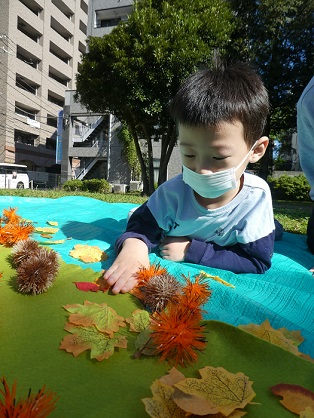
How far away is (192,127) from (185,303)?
36.4 inches

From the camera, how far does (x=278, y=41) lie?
444 inches

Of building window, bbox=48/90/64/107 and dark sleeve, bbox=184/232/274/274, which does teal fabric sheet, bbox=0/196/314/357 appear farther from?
building window, bbox=48/90/64/107

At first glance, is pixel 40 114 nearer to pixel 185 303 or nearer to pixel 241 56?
pixel 241 56

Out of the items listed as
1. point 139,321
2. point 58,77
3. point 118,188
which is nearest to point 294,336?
point 139,321

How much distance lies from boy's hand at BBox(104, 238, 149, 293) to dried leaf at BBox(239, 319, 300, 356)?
1.63ft

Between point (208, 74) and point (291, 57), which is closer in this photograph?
point (208, 74)

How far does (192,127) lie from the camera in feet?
5.19

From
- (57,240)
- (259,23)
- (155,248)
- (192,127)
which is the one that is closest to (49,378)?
(192,127)

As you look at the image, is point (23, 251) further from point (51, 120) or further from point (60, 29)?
point (60, 29)

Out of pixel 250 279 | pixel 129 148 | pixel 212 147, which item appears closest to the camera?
pixel 212 147

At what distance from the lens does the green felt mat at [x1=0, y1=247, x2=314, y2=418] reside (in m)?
0.67

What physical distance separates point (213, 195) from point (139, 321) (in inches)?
39.6

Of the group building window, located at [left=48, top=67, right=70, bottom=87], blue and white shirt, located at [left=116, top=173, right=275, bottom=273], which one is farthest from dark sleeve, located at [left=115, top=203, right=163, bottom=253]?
building window, located at [left=48, top=67, right=70, bottom=87]

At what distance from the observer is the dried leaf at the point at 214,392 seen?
0.60 metres
